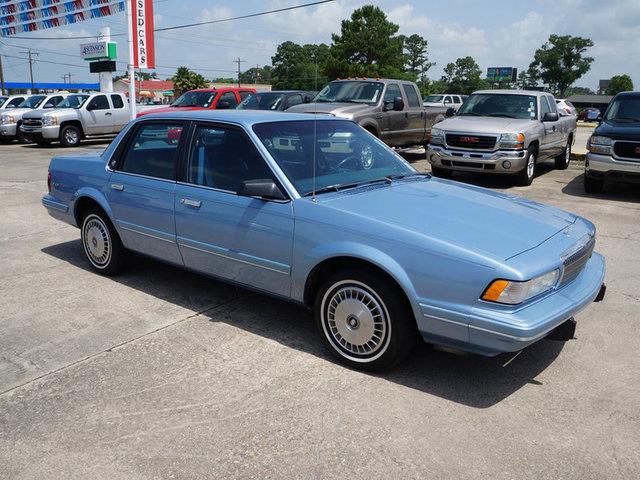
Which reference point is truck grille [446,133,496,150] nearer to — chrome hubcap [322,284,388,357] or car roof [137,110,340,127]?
car roof [137,110,340,127]

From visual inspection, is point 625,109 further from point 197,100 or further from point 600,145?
point 197,100

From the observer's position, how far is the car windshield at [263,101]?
15.1 meters

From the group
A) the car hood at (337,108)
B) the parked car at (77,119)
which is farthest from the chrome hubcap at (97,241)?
the parked car at (77,119)

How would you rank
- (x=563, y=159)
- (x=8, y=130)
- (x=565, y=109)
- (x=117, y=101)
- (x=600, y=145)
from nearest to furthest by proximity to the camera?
(x=600, y=145) → (x=563, y=159) → (x=565, y=109) → (x=117, y=101) → (x=8, y=130)

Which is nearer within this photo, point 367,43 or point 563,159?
point 563,159

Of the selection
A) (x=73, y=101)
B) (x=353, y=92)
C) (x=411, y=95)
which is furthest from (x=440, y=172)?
(x=73, y=101)

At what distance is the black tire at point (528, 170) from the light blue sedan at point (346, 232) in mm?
6688

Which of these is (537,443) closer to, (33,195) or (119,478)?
(119,478)

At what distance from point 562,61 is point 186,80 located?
74729 mm

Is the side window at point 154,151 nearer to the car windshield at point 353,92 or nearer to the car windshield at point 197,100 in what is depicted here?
the car windshield at point 353,92

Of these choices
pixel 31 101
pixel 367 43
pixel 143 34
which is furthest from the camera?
pixel 367 43

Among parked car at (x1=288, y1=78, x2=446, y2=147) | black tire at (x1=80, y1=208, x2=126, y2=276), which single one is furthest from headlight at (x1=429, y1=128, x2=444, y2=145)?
black tire at (x1=80, y1=208, x2=126, y2=276)

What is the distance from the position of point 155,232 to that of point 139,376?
1.51m

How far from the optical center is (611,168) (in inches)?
387
